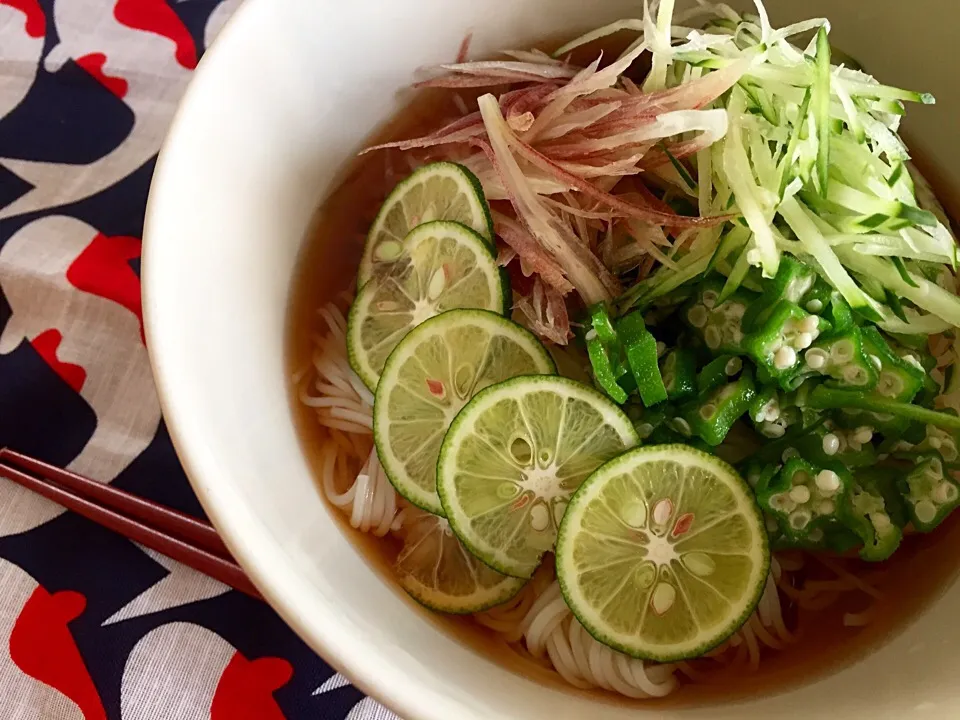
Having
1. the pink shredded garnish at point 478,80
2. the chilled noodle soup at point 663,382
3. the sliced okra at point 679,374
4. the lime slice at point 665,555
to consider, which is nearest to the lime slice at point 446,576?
the chilled noodle soup at point 663,382

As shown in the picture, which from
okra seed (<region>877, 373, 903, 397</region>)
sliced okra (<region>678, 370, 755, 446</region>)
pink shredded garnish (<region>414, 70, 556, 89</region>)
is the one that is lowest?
sliced okra (<region>678, 370, 755, 446</region>)

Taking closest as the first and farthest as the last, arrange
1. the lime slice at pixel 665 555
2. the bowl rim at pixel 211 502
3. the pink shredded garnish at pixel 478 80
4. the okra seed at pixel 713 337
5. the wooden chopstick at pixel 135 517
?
the bowl rim at pixel 211 502 < the lime slice at pixel 665 555 < the okra seed at pixel 713 337 < the wooden chopstick at pixel 135 517 < the pink shredded garnish at pixel 478 80

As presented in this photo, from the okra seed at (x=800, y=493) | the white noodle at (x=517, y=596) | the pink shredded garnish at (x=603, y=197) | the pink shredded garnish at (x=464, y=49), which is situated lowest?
the white noodle at (x=517, y=596)

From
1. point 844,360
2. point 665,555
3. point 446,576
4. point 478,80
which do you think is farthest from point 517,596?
point 478,80

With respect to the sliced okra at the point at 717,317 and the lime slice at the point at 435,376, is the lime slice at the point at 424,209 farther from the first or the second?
the sliced okra at the point at 717,317

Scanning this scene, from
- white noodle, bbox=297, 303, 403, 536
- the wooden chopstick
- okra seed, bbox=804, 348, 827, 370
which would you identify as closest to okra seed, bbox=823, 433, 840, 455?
okra seed, bbox=804, 348, 827, 370

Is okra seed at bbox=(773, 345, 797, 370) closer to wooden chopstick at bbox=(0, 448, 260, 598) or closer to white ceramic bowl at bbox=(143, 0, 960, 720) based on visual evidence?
white ceramic bowl at bbox=(143, 0, 960, 720)

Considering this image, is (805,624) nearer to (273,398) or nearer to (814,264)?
(814,264)
